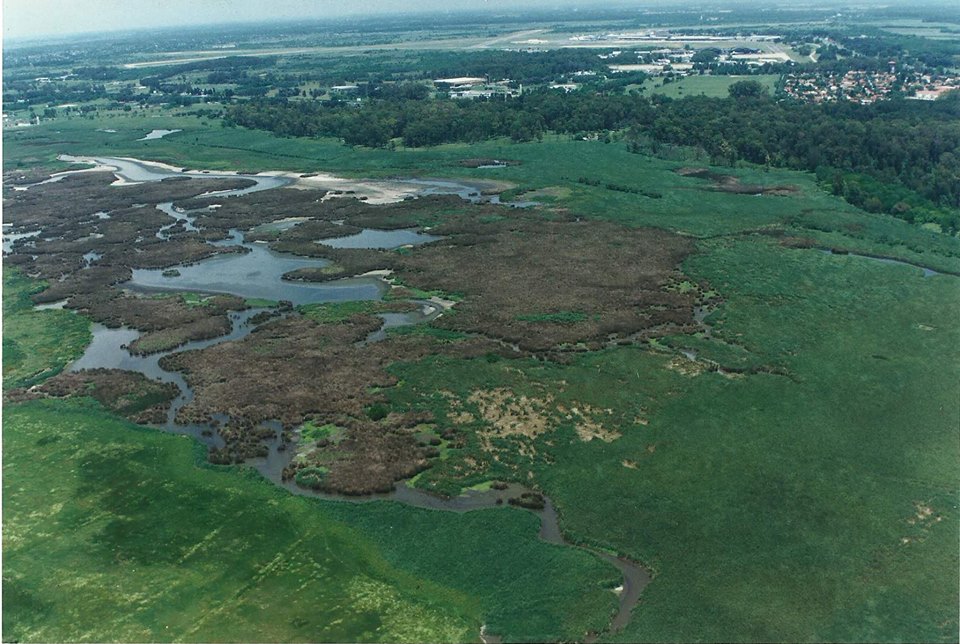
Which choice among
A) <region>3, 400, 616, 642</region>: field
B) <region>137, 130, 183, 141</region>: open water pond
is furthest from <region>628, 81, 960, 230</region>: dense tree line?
<region>137, 130, 183, 141</region>: open water pond

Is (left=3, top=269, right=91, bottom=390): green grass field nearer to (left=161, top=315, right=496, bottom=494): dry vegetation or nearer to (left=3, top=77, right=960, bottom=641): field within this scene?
(left=3, top=77, right=960, bottom=641): field

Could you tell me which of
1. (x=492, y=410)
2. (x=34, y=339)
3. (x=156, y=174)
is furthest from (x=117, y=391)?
(x=156, y=174)

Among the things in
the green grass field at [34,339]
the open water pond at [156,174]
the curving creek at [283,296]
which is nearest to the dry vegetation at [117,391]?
the curving creek at [283,296]

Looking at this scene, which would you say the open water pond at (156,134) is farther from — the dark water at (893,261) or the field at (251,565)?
the dark water at (893,261)

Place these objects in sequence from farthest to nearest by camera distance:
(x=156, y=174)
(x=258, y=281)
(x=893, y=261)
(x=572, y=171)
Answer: (x=156, y=174) < (x=572, y=171) < (x=893, y=261) < (x=258, y=281)

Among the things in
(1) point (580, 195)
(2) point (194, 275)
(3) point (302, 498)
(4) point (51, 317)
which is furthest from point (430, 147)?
(3) point (302, 498)

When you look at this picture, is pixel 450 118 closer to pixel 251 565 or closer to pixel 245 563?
pixel 245 563

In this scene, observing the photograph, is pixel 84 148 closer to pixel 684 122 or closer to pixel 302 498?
pixel 684 122
